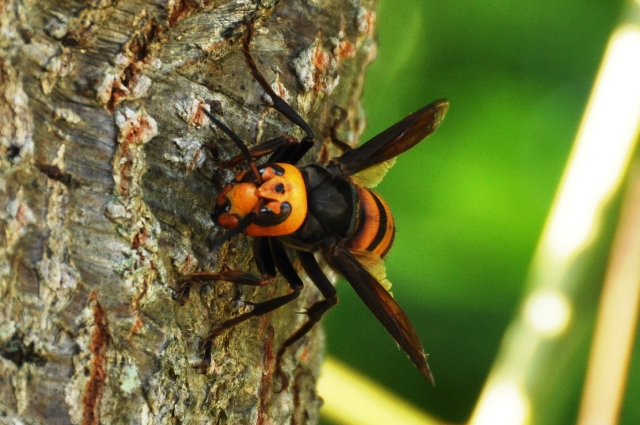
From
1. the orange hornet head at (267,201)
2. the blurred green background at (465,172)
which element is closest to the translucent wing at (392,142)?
the orange hornet head at (267,201)

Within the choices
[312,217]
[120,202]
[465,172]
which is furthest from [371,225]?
[120,202]

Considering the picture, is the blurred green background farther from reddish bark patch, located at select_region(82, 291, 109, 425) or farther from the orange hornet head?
reddish bark patch, located at select_region(82, 291, 109, 425)

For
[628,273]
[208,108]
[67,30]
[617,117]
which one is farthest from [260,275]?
[617,117]

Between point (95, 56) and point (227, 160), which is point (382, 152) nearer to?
point (227, 160)

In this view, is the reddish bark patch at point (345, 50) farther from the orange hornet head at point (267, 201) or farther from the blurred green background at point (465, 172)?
the blurred green background at point (465, 172)

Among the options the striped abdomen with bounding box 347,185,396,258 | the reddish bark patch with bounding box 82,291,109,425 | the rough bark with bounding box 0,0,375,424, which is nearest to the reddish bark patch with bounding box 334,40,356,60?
the rough bark with bounding box 0,0,375,424

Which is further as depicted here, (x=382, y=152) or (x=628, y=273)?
(x=628, y=273)

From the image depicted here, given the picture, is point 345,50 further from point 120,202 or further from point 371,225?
point 120,202
